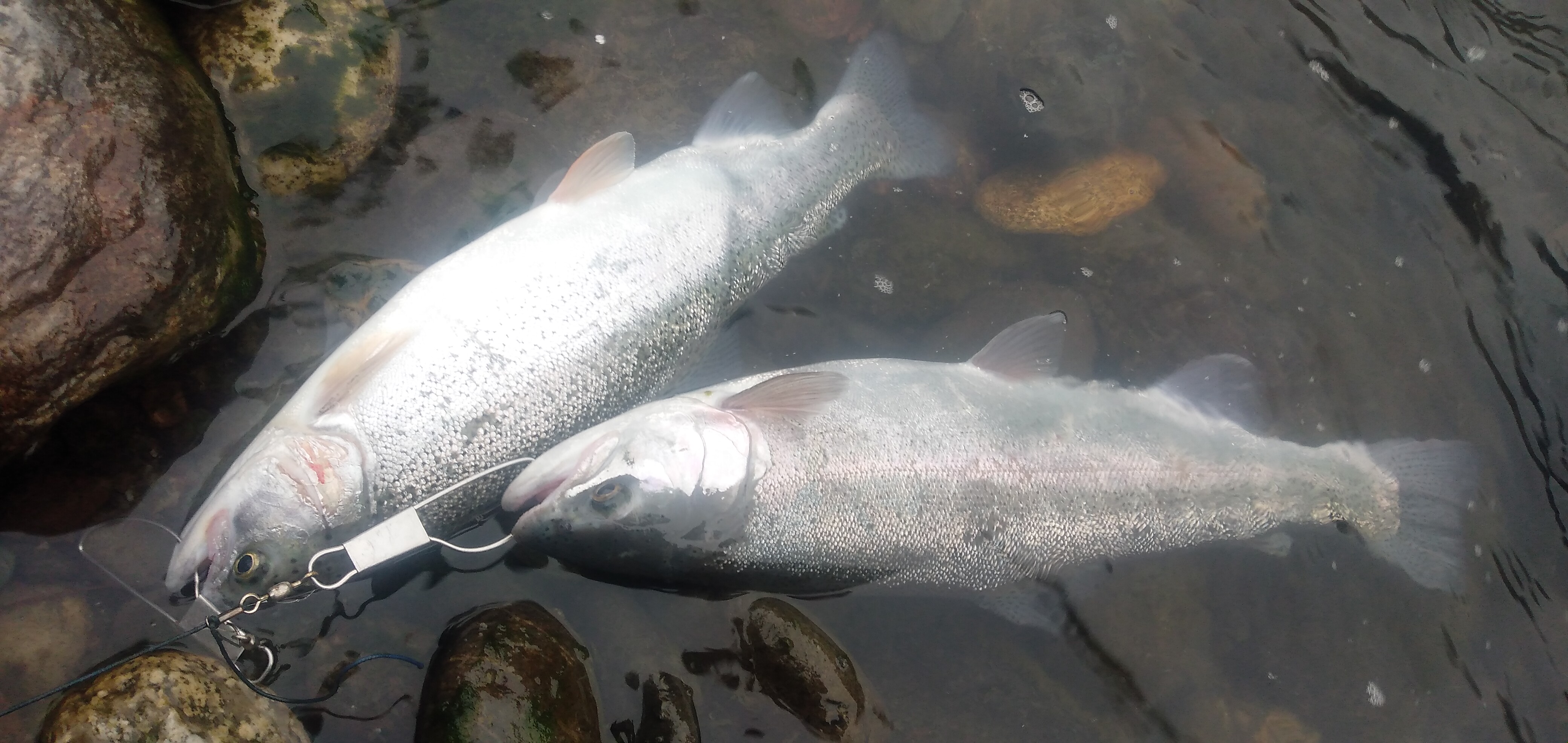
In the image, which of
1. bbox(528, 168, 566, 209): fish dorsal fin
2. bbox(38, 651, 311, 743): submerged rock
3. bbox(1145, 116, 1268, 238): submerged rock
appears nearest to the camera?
bbox(38, 651, 311, 743): submerged rock

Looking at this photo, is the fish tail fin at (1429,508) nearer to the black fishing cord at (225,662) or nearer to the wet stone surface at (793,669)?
the wet stone surface at (793,669)

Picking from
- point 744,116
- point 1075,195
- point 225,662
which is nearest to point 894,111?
point 744,116

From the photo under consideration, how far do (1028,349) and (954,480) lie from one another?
82 centimetres

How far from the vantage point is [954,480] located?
137 inches

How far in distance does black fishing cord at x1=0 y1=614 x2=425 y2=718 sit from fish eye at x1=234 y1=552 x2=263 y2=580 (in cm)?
16

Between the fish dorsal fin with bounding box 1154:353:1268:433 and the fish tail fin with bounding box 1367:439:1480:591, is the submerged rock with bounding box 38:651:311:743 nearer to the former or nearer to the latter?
the fish dorsal fin with bounding box 1154:353:1268:433

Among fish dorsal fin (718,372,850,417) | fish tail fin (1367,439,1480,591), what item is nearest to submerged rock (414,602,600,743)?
fish dorsal fin (718,372,850,417)

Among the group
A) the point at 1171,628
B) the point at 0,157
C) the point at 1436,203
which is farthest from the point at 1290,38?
the point at 0,157

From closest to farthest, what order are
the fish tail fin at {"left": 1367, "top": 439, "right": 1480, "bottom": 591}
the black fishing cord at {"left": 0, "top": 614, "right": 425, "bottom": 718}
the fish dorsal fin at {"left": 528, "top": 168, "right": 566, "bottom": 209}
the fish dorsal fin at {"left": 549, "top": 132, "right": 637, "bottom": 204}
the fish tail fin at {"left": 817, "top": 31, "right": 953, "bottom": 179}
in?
1. the black fishing cord at {"left": 0, "top": 614, "right": 425, "bottom": 718}
2. the fish dorsal fin at {"left": 549, "top": 132, "right": 637, "bottom": 204}
3. the fish tail fin at {"left": 1367, "top": 439, "right": 1480, "bottom": 591}
4. the fish dorsal fin at {"left": 528, "top": 168, "right": 566, "bottom": 209}
5. the fish tail fin at {"left": 817, "top": 31, "right": 953, "bottom": 179}

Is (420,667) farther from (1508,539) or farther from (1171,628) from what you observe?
(1508,539)

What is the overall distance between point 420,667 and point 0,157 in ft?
7.57

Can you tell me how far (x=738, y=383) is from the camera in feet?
11.9

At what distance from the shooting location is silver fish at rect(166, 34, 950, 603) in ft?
9.90

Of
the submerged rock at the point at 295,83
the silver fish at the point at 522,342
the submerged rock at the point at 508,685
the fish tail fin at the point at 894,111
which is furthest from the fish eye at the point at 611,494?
the fish tail fin at the point at 894,111
